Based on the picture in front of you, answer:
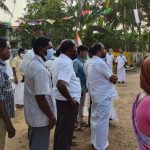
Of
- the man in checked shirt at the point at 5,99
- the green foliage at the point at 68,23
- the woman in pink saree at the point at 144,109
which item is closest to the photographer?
the woman in pink saree at the point at 144,109

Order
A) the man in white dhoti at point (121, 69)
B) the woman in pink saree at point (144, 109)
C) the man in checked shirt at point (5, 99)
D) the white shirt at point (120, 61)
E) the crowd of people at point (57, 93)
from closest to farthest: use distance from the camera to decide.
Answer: the woman in pink saree at point (144, 109)
the man in checked shirt at point (5, 99)
the crowd of people at point (57, 93)
the man in white dhoti at point (121, 69)
the white shirt at point (120, 61)

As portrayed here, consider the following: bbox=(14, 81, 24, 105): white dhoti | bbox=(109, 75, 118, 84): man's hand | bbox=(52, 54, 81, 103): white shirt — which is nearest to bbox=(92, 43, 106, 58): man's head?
bbox=(109, 75, 118, 84): man's hand

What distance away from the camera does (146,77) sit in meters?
2.46

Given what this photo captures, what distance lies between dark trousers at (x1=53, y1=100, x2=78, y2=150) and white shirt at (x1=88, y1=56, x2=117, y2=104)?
642mm

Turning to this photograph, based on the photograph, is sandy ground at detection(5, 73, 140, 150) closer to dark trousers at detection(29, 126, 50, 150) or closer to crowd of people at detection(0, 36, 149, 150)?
crowd of people at detection(0, 36, 149, 150)

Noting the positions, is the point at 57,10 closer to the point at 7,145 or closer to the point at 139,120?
the point at 7,145

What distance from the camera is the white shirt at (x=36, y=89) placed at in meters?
4.09

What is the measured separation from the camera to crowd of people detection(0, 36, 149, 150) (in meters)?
4.09

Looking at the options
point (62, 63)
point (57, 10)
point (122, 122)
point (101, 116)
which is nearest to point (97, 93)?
point (101, 116)

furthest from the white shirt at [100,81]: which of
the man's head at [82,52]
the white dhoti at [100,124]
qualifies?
the man's head at [82,52]

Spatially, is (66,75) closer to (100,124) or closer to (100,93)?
(100,93)

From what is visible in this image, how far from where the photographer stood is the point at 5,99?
3.96 metres

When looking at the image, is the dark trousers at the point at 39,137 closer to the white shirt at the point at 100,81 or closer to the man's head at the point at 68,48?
the man's head at the point at 68,48

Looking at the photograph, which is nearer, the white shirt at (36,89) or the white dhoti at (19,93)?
the white shirt at (36,89)
